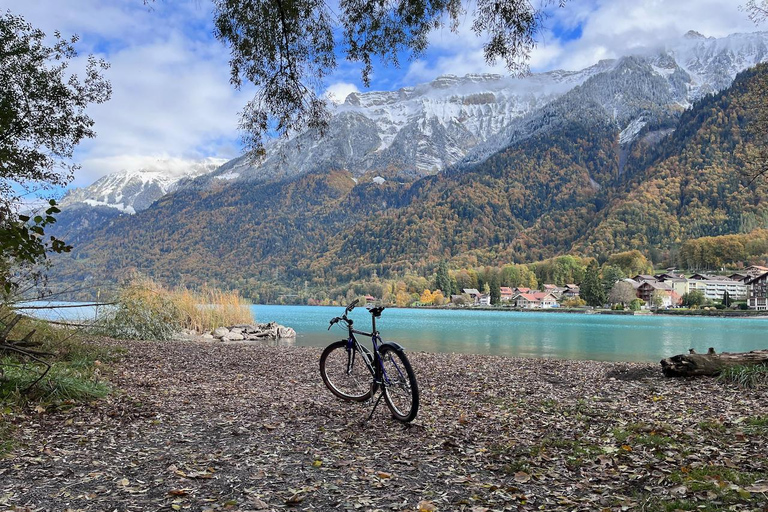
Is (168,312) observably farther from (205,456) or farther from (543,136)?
(543,136)

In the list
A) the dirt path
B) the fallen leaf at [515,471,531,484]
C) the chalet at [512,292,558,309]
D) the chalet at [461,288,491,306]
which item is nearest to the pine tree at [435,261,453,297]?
the chalet at [461,288,491,306]

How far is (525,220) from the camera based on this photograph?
154375mm

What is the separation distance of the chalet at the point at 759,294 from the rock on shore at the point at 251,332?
264ft


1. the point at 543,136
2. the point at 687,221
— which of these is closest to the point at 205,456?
the point at 687,221

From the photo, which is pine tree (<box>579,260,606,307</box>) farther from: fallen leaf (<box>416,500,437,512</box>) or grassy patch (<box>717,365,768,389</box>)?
fallen leaf (<box>416,500,437,512</box>)

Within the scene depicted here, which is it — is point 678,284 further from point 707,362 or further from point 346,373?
point 346,373

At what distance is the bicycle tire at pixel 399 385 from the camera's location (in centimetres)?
541

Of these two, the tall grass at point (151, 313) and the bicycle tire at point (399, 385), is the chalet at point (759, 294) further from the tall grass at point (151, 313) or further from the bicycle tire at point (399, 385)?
the bicycle tire at point (399, 385)

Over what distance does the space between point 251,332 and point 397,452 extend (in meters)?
20.7

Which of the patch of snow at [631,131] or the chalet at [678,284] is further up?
the patch of snow at [631,131]

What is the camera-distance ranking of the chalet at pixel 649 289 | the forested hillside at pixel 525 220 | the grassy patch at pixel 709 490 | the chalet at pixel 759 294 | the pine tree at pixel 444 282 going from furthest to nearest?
the forested hillside at pixel 525 220, the pine tree at pixel 444 282, the chalet at pixel 649 289, the chalet at pixel 759 294, the grassy patch at pixel 709 490

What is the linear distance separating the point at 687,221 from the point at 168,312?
120 m

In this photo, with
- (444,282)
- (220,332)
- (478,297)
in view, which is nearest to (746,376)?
(220,332)

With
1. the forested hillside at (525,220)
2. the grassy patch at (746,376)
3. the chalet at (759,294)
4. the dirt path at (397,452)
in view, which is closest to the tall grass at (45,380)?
the dirt path at (397,452)
